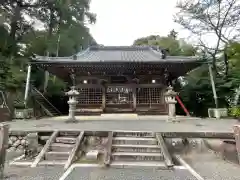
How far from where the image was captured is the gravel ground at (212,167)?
4637mm

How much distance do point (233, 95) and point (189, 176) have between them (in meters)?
13.0

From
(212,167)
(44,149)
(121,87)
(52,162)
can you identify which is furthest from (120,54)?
(212,167)

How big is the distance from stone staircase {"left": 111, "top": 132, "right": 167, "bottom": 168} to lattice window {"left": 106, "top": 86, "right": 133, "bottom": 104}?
768cm

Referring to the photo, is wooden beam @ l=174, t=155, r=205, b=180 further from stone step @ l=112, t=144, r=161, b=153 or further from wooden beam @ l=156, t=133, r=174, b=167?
stone step @ l=112, t=144, r=161, b=153

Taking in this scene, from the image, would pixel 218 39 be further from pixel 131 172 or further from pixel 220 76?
pixel 131 172

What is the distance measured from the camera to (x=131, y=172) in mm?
4965

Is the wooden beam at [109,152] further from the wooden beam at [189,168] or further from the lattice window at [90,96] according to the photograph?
the lattice window at [90,96]

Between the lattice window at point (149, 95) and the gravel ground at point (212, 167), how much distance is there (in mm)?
7904

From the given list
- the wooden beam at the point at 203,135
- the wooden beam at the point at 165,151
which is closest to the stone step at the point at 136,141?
the wooden beam at the point at 165,151

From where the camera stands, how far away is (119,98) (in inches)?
574

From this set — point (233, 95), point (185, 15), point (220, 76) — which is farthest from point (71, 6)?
point (233, 95)

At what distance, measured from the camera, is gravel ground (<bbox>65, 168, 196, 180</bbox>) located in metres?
4.50

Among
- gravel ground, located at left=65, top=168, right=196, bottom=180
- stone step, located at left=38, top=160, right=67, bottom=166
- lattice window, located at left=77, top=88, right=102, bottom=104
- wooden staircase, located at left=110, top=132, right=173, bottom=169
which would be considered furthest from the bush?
stone step, located at left=38, top=160, right=67, bottom=166

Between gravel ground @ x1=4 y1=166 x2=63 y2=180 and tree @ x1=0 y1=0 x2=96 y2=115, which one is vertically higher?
tree @ x1=0 y1=0 x2=96 y2=115
